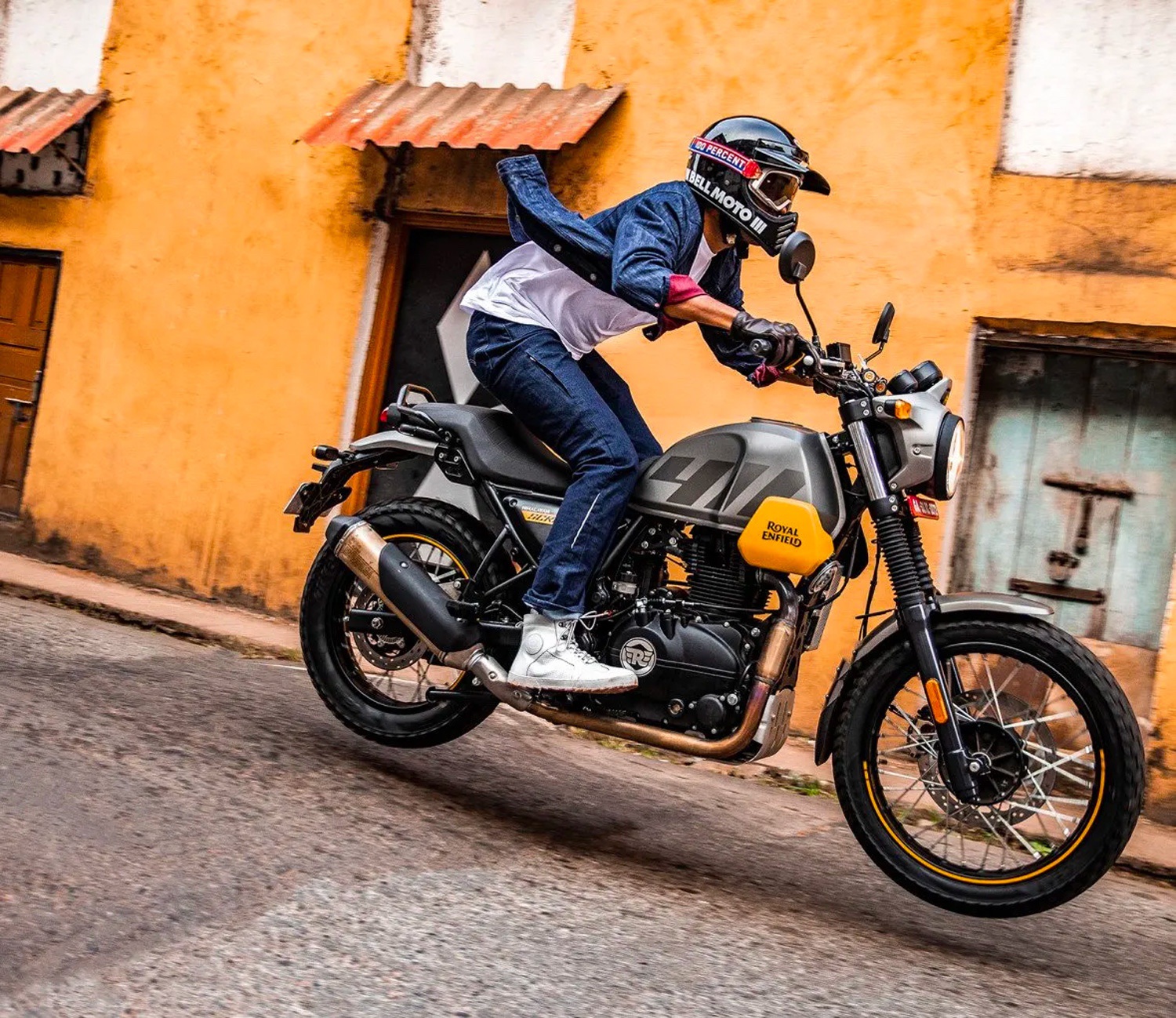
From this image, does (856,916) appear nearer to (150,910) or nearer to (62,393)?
(150,910)

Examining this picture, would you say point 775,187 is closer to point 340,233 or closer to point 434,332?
point 434,332

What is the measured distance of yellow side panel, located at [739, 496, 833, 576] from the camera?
3.95 m

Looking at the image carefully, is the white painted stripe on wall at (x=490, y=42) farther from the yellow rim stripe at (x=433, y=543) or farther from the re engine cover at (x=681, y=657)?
the re engine cover at (x=681, y=657)

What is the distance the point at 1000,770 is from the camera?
377 centimetres

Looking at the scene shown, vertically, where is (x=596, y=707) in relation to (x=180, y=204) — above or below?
below

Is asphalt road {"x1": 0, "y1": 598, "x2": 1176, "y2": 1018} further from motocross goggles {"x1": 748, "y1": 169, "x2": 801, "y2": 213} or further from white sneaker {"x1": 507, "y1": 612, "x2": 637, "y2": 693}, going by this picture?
motocross goggles {"x1": 748, "y1": 169, "x2": 801, "y2": 213}

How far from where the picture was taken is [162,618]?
7.58 metres

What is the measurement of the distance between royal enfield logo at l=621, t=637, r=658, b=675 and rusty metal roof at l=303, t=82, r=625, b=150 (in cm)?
370

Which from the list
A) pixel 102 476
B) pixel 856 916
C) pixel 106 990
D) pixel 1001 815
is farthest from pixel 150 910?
pixel 102 476

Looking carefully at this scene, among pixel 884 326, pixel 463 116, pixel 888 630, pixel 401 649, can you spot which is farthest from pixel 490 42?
pixel 888 630

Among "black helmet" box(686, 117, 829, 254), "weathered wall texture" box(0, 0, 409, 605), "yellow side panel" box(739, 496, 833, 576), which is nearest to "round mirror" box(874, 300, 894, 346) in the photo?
"black helmet" box(686, 117, 829, 254)

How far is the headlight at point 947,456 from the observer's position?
12.7 ft

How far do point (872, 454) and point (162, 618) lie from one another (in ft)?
16.0

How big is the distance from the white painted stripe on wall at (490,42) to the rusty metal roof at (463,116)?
213 millimetres
